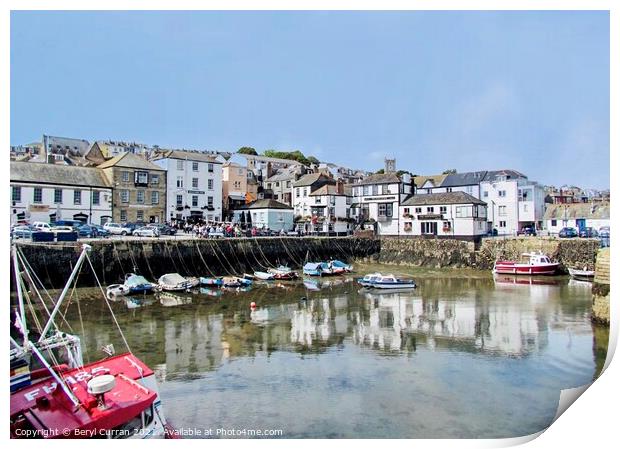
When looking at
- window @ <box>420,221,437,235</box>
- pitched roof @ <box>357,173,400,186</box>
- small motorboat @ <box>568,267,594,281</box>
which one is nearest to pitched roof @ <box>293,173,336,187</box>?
pitched roof @ <box>357,173,400,186</box>

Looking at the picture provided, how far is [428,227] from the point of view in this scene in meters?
35.7

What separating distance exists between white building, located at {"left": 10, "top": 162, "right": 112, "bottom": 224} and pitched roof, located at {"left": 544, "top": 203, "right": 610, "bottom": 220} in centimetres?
3181

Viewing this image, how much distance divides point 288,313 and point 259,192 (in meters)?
32.4

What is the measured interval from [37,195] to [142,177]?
10979mm

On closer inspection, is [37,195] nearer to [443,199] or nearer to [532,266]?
[532,266]

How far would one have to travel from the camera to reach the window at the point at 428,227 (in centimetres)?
3538

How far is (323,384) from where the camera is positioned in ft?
31.0

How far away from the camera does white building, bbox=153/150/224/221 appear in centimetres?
3203

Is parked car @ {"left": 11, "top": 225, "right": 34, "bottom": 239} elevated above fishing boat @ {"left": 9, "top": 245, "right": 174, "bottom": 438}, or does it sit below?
above

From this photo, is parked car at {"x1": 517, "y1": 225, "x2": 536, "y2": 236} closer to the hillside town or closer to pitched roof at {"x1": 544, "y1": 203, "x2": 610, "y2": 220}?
the hillside town

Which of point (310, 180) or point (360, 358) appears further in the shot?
point (310, 180)

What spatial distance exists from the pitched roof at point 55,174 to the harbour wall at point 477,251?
65.5ft

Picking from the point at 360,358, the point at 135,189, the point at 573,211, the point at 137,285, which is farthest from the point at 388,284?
the point at 573,211

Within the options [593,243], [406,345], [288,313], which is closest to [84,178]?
[288,313]
